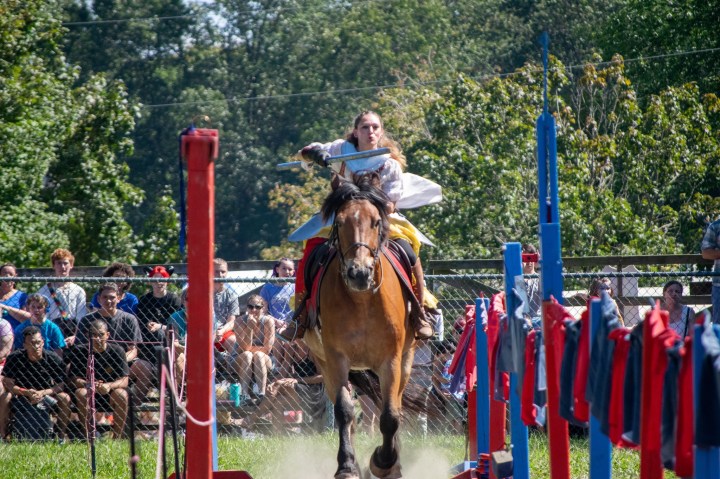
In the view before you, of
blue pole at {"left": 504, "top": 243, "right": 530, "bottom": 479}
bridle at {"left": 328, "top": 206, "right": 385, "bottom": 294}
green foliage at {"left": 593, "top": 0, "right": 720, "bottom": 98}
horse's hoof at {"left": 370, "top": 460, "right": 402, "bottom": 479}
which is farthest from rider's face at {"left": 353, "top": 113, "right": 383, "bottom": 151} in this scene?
green foliage at {"left": 593, "top": 0, "right": 720, "bottom": 98}

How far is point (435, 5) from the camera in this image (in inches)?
2212

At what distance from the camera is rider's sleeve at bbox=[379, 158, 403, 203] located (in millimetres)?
7594

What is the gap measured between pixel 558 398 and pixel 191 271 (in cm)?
166

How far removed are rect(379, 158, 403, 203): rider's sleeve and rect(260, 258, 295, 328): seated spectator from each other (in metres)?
3.31

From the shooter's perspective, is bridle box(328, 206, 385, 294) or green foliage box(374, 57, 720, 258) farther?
green foliage box(374, 57, 720, 258)

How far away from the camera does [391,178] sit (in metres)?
7.62

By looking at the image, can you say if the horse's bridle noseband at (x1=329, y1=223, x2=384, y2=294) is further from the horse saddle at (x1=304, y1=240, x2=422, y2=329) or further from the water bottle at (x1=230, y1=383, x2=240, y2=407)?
the water bottle at (x1=230, y1=383, x2=240, y2=407)

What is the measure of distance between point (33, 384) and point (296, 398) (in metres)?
2.58

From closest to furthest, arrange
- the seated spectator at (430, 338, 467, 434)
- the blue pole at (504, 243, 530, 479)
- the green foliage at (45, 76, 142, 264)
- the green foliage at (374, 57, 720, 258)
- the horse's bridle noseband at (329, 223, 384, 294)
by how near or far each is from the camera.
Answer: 1. the blue pole at (504, 243, 530, 479)
2. the horse's bridle noseband at (329, 223, 384, 294)
3. the seated spectator at (430, 338, 467, 434)
4. the green foliage at (374, 57, 720, 258)
5. the green foliage at (45, 76, 142, 264)

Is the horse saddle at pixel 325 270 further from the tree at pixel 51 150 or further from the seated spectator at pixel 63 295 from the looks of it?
the tree at pixel 51 150

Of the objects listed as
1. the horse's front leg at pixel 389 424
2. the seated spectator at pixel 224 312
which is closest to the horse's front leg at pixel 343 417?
the horse's front leg at pixel 389 424

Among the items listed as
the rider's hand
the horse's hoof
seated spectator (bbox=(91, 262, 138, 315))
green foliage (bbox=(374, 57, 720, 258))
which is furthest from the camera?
green foliage (bbox=(374, 57, 720, 258))

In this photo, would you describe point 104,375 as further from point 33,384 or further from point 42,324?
point 42,324

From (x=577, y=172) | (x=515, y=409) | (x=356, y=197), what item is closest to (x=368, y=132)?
(x=356, y=197)
